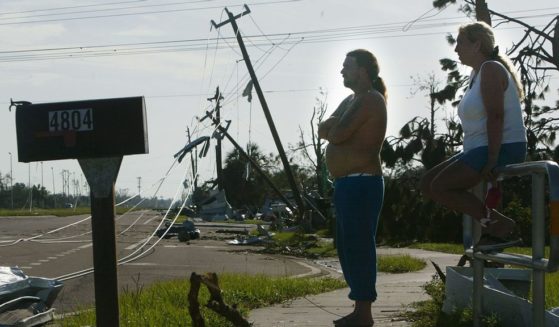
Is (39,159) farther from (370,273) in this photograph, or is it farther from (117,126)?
(370,273)

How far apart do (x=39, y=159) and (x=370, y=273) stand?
2.05 m

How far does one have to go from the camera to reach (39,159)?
514 cm

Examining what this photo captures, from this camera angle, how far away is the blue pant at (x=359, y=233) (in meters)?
5.71

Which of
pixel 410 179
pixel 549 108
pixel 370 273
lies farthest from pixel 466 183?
pixel 410 179

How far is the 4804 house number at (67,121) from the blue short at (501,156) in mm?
2018

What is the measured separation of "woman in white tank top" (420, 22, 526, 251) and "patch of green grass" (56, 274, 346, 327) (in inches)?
93.4

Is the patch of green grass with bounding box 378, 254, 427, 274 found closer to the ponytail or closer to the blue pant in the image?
the ponytail

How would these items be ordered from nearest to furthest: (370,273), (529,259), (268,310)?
(529,259) < (370,273) < (268,310)

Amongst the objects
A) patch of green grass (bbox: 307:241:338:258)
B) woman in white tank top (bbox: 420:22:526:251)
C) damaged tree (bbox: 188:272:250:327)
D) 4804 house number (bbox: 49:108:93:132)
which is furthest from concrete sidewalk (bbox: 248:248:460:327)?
patch of green grass (bbox: 307:241:338:258)

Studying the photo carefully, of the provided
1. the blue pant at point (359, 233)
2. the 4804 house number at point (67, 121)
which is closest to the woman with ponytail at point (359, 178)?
the blue pant at point (359, 233)

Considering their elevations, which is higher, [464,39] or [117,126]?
[464,39]

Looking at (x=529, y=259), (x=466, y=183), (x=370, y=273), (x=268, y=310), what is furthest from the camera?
(x=268, y=310)

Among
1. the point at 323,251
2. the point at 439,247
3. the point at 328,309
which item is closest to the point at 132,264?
the point at 323,251

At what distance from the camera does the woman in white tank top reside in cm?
468
